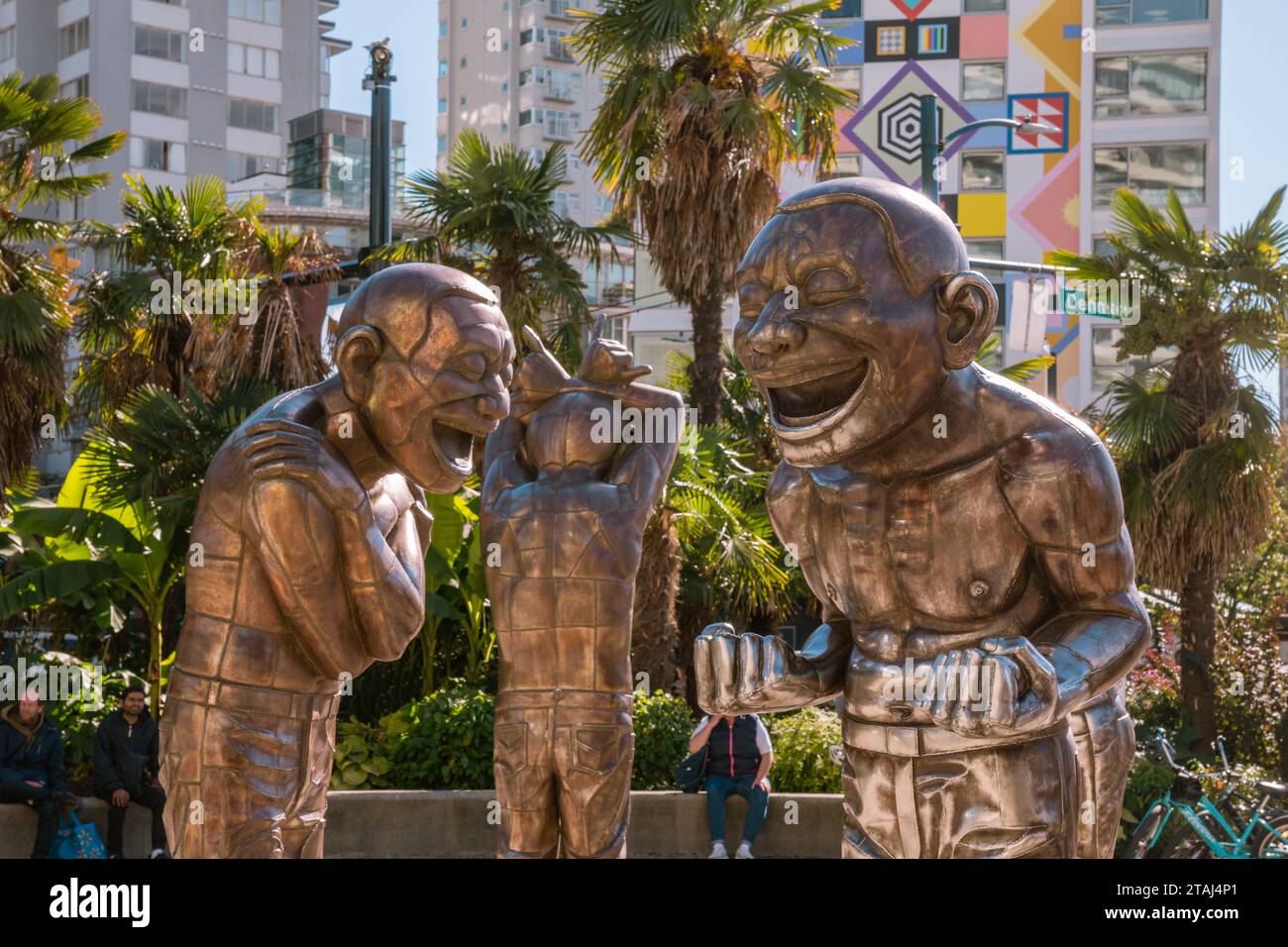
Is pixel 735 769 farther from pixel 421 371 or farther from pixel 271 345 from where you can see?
pixel 271 345

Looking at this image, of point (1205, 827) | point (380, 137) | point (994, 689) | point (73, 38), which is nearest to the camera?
point (994, 689)

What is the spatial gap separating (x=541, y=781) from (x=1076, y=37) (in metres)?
29.9

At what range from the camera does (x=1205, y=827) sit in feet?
33.2

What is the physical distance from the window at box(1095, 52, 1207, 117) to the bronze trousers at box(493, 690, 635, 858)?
95.3 feet

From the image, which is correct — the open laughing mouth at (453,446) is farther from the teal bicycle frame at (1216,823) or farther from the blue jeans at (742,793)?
the teal bicycle frame at (1216,823)

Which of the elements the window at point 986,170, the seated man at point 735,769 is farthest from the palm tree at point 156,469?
the window at point 986,170

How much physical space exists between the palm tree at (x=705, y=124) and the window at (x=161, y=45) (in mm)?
29516

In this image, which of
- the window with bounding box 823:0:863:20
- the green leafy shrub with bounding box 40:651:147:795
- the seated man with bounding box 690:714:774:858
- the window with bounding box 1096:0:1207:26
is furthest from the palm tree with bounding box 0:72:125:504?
the window with bounding box 1096:0:1207:26

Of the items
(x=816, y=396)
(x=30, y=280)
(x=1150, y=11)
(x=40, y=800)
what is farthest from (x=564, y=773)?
(x=1150, y=11)

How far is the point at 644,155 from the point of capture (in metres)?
13.9

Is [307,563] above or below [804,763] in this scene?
above

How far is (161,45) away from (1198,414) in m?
34.1

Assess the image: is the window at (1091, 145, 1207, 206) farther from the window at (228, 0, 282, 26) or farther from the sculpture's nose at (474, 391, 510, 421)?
the sculpture's nose at (474, 391, 510, 421)

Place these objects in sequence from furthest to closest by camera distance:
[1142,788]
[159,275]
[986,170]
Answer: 1. [986,170]
2. [159,275]
3. [1142,788]
